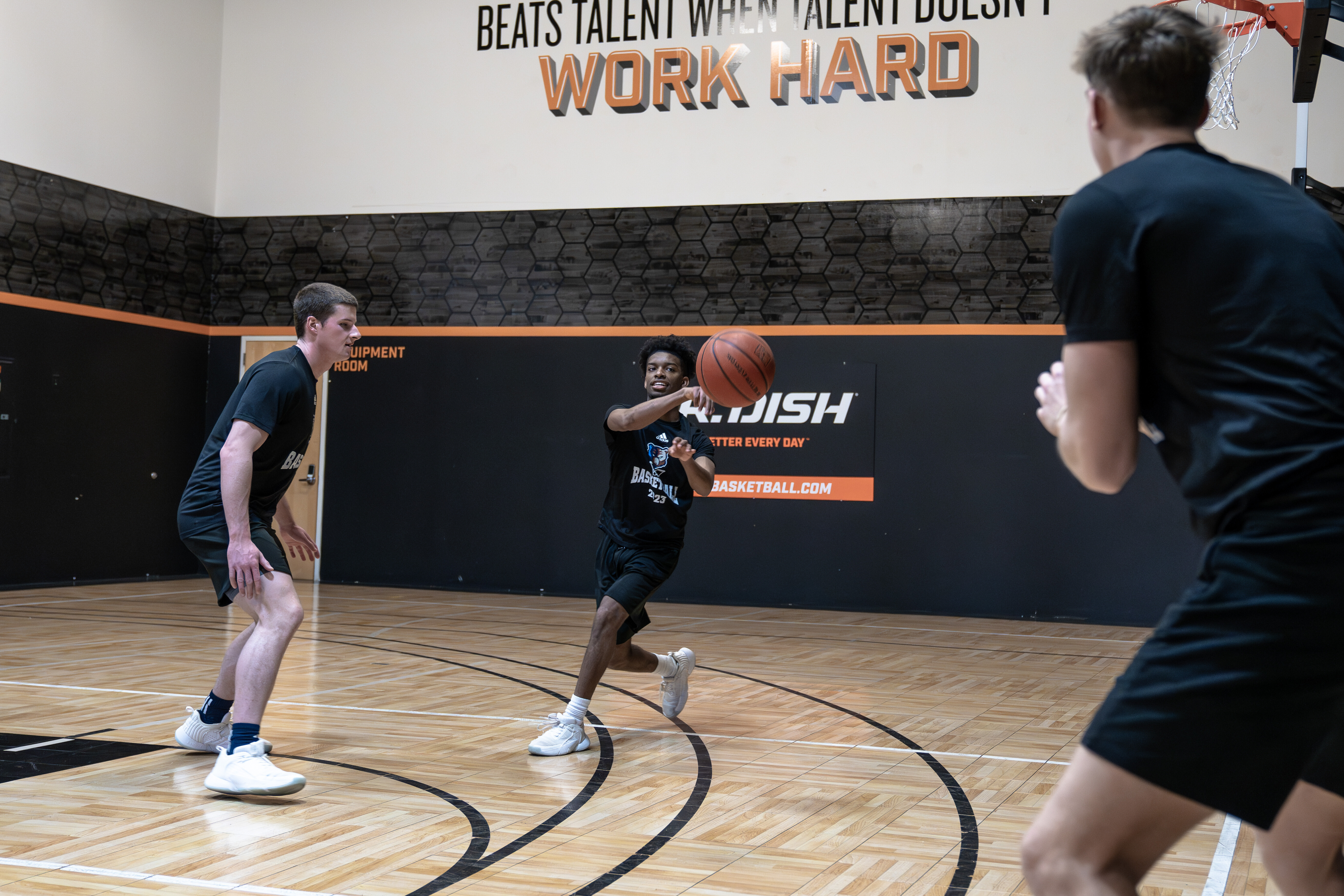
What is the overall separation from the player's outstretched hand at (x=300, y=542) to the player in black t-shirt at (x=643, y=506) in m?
1.15

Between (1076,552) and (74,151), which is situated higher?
(74,151)

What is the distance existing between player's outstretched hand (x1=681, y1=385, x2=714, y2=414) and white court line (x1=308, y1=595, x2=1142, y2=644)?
4.96 meters

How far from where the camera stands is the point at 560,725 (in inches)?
196

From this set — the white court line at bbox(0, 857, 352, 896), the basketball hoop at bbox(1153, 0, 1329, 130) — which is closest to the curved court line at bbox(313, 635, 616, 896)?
the white court line at bbox(0, 857, 352, 896)

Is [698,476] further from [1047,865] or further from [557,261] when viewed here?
[557,261]

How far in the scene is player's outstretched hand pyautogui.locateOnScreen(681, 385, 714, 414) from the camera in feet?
16.4

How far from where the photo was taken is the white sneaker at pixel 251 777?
4.03 meters

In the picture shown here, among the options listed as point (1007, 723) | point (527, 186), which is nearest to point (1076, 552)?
point (1007, 723)

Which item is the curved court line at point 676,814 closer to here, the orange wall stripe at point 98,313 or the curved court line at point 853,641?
the curved court line at point 853,641

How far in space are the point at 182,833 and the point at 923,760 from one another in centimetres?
276

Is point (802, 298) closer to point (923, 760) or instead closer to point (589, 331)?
point (589, 331)

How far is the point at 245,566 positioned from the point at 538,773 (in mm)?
1299

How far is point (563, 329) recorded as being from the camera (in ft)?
39.6

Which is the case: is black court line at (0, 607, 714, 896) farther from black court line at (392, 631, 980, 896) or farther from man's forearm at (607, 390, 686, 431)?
man's forearm at (607, 390, 686, 431)
